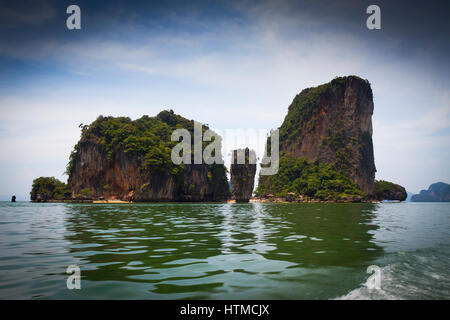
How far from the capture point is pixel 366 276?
19.2ft

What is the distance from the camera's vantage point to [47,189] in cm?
8825

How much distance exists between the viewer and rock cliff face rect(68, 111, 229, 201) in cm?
7469

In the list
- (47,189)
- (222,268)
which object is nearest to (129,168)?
(47,189)

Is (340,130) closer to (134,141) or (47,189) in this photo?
(134,141)

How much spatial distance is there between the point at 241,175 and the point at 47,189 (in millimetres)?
59091

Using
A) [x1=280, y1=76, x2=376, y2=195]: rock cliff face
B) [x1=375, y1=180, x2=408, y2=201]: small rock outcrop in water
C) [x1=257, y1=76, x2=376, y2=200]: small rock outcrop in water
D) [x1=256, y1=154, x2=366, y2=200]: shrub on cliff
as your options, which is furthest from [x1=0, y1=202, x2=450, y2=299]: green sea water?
[x1=375, y1=180, x2=408, y2=201]: small rock outcrop in water

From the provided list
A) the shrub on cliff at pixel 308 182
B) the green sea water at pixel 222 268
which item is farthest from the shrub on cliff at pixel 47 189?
the green sea water at pixel 222 268

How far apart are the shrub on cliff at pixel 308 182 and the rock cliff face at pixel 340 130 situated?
20.1 feet

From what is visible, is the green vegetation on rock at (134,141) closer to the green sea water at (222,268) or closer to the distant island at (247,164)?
the distant island at (247,164)

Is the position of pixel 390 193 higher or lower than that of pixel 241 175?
lower

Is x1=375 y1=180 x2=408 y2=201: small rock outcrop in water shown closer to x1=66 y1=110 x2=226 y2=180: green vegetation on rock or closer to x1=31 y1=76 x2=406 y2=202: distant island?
x1=31 y1=76 x2=406 y2=202: distant island
